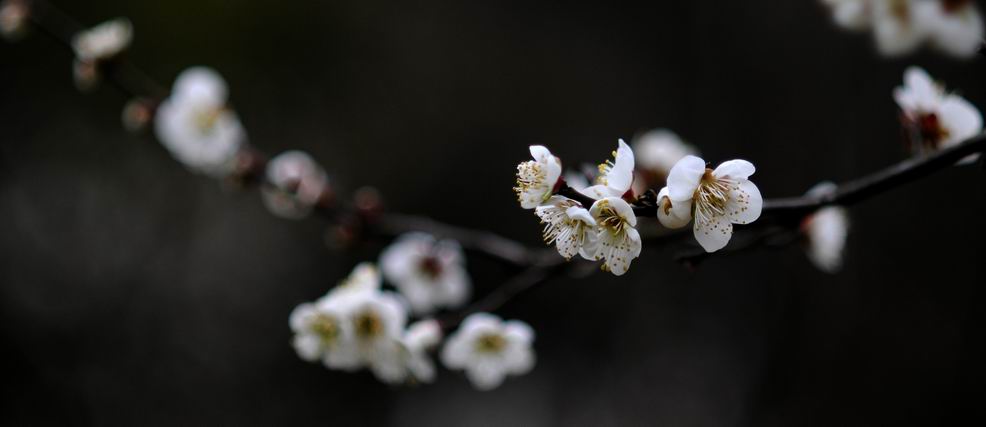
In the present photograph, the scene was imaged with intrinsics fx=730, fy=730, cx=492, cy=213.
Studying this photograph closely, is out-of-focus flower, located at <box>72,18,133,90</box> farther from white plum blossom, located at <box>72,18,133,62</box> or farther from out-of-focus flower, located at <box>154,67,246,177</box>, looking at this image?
out-of-focus flower, located at <box>154,67,246,177</box>

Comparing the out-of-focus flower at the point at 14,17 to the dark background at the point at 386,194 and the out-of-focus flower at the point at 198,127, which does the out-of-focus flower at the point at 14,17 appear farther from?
the dark background at the point at 386,194

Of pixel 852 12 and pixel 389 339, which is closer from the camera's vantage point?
pixel 389 339

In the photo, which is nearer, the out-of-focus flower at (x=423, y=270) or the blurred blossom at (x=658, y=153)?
the blurred blossom at (x=658, y=153)

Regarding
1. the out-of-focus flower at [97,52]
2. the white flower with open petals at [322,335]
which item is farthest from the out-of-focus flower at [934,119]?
the out-of-focus flower at [97,52]

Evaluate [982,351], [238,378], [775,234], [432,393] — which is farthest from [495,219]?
[775,234]

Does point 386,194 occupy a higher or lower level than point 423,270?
higher

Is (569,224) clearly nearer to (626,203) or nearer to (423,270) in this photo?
(626,203)

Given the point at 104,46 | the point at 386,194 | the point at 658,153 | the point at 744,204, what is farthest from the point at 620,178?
the point at 386,194
